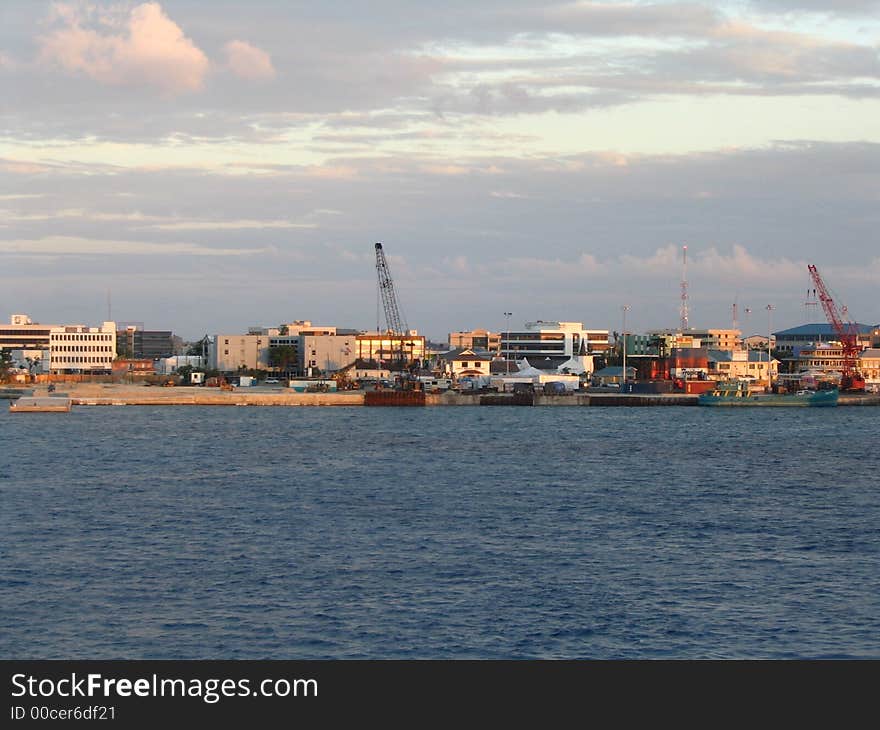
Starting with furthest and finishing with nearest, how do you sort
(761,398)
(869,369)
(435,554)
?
(869,369)
(761,398)
(435,554)

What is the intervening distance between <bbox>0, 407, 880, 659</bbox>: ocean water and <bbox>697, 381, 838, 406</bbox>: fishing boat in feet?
251

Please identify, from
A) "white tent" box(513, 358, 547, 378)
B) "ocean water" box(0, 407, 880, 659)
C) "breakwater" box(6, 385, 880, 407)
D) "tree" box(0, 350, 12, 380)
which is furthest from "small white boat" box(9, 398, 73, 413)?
"white tent" box(513, 358, 547, 378)

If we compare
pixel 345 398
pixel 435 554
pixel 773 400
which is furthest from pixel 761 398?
pixel 435 554

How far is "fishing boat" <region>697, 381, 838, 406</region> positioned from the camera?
500ft

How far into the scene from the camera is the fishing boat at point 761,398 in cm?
15225

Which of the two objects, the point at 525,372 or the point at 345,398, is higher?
the point at 525,372

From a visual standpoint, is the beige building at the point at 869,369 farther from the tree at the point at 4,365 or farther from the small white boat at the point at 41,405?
the tree at the point at 4,365

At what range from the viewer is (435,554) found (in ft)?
122

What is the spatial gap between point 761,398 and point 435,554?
123 metres

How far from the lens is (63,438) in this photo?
287ft

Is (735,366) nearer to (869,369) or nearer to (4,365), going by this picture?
(869,369)
